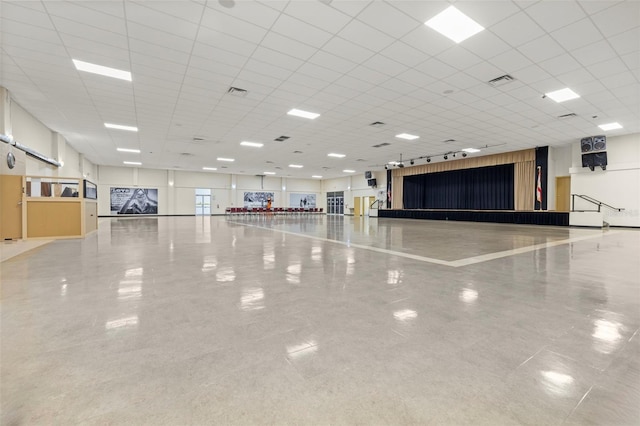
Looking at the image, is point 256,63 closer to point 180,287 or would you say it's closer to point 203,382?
point 180,287

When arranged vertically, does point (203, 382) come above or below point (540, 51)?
below

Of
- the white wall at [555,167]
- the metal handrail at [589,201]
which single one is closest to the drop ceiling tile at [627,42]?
the metal handrail at [589,201]

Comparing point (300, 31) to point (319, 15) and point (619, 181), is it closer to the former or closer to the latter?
point (319, 15)

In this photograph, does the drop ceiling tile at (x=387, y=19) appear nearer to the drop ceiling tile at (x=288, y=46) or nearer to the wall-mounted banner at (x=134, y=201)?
the drop ceiling tile at (x=288, y=46)

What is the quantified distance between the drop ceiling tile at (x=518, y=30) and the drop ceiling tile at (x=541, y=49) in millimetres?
166

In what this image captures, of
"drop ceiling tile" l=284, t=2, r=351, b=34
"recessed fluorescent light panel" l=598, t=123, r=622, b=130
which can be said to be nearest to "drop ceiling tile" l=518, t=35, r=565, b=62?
"drop ceiling tile" l=284, t=2, r=351, b=34

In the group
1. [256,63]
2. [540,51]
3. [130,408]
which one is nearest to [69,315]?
[130,408]

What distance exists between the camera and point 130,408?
120 centimetres

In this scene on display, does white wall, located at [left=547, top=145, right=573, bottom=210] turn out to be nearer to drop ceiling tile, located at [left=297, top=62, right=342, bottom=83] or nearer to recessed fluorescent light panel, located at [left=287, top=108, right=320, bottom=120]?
recessed fluorescent light panel, located at [left=287, top=108, right=320, bottom=120]

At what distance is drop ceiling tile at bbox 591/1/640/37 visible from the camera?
4145 mm

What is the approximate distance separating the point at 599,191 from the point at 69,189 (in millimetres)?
19644

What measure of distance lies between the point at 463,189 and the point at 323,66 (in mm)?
15840

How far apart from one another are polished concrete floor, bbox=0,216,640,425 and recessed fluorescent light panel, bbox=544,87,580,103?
564 cm

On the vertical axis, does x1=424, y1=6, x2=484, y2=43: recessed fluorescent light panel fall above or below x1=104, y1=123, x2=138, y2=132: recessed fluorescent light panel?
below
